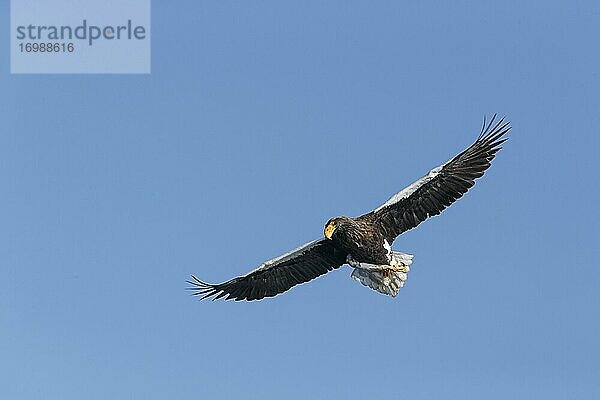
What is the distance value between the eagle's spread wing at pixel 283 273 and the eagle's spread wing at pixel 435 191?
1.07m

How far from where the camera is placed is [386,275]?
21719 mm

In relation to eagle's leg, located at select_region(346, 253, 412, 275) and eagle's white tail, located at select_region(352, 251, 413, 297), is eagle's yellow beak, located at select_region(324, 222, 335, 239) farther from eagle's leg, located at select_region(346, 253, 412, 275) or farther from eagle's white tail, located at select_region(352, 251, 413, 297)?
eagle's white tail, located at select_region(352, 251, 413, 297)

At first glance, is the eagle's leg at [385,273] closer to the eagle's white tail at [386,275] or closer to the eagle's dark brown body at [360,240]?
the eagle's white tail at [386,275]

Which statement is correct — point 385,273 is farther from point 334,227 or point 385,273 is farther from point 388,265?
point 334,227

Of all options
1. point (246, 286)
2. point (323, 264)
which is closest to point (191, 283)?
point (246, 286)

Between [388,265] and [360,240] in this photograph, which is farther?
[388,265]

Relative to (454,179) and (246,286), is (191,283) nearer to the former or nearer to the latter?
(246,286)

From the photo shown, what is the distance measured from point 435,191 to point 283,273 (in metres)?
3.40

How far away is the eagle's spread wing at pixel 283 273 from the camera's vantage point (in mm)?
22344

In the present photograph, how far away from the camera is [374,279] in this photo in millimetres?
21781

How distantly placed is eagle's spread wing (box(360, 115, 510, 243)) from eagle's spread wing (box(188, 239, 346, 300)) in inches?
42.1

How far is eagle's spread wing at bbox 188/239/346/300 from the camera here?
22344 millimetres

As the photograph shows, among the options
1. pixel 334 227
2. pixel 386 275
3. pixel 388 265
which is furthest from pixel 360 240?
pixel 386 275

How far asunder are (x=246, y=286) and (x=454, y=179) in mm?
4647
